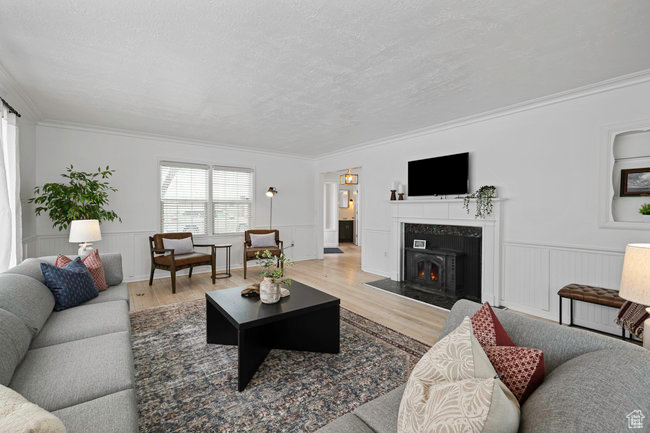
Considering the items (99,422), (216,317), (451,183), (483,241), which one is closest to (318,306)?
(216,317)

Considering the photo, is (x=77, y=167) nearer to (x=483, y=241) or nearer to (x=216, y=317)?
(x=216, y=317)

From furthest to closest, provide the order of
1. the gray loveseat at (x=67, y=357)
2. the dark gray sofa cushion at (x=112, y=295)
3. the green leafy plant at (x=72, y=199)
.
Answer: the green leafy plant at (x=72, y=199) < the dark gray sofa cushion at (x=112, y=295) < the gray loveseat at (x=67, y=357)

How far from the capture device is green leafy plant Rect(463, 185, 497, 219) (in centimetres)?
390

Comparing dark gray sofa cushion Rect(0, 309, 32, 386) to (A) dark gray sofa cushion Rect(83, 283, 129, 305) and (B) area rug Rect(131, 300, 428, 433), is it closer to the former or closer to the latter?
(B) area rug Rect(131, 300, 428, 433)

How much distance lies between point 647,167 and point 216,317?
14.6ft

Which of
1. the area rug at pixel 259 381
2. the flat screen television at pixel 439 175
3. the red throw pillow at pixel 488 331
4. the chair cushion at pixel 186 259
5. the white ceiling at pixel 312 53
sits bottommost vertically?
the area rug at pixel 259 381

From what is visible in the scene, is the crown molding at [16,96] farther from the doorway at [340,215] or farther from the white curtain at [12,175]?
the doorway at [340,215]

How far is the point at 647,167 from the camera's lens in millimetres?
2895

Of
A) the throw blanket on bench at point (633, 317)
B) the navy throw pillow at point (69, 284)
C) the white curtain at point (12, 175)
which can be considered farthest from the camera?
the white curtain at point (12, 175)

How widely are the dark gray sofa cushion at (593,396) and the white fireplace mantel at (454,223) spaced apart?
3.19 m

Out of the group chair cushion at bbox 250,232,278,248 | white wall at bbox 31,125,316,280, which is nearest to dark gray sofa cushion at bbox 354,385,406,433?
chair cushion at bbox 250,232,278,248

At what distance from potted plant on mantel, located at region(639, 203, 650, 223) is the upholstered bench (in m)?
0.76

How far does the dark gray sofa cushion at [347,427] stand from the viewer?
116cm

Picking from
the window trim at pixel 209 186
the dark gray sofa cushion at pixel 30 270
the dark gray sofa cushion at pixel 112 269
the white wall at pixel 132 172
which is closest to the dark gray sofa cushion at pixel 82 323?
the dark gray sofa cushion at pixel 30 270
